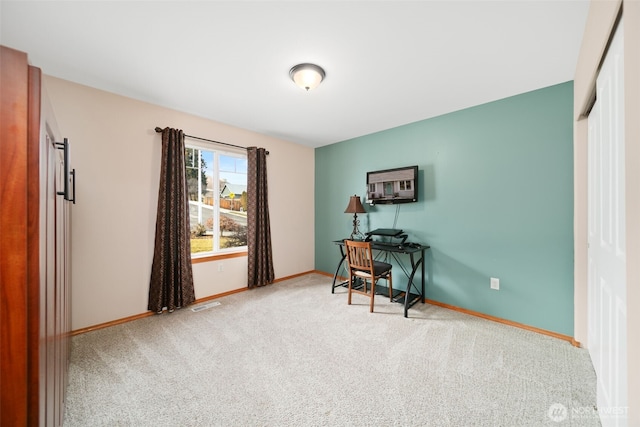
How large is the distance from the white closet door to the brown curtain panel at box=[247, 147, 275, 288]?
11.1 ft

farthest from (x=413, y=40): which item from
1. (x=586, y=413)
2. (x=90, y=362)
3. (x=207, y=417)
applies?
(x=90, y=362)

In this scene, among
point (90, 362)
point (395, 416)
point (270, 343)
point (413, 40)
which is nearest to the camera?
point (395, 416)

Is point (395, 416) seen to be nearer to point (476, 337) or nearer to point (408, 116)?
point (476, 337)

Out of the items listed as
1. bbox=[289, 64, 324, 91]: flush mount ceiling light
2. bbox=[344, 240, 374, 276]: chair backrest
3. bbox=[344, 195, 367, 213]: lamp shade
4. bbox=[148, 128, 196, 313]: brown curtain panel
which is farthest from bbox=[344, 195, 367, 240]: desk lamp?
bbox=[148, 128, 196, 313]: brown curtain panel

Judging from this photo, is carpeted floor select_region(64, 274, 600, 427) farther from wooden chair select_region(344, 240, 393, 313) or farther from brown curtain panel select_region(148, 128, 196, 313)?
wooden chair select_region(344, 240, 393, 313)

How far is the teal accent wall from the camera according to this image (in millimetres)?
2344

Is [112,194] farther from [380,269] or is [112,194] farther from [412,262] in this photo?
[412,262]

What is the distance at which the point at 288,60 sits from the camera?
2.04m

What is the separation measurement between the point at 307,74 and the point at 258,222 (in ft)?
7.37

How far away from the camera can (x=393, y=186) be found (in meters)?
3.48

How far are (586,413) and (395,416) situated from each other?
110cm

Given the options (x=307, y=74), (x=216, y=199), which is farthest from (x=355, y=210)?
(x=307, y=74)

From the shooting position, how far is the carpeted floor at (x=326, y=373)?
1478 mm

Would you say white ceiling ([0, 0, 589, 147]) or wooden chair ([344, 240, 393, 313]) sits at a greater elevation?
white ceiling ([0, 0, 589, 147])
